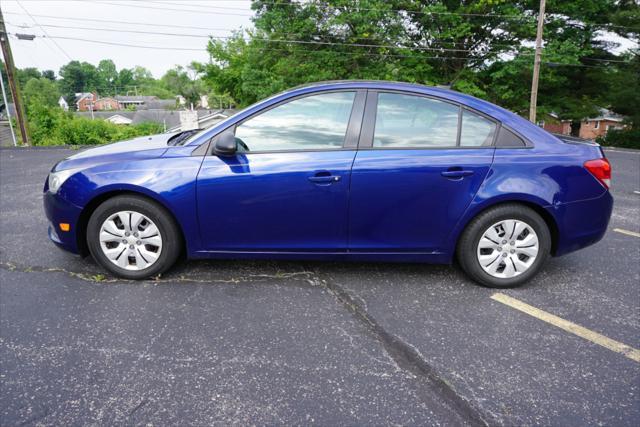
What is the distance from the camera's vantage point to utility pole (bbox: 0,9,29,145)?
17203 mm

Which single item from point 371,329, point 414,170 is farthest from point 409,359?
point 414,170

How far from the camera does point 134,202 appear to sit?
10.0ft

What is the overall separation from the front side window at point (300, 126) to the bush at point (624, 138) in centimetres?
2832

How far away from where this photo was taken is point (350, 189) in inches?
117

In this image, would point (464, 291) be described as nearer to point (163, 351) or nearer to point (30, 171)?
point (163, 351)

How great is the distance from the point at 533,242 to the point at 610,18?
2646cm

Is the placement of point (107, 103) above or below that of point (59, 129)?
above

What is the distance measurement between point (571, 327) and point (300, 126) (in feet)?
7.64

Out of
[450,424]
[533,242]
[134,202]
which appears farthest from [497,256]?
[134,202]

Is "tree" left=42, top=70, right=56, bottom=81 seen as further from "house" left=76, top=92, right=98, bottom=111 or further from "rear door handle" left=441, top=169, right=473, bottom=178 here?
"rear door handle" left=441, top=169, right=473, bottom=178

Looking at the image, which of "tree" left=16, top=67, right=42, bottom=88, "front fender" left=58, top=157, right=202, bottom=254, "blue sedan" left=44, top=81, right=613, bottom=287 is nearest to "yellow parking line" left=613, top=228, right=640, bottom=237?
"blue sedan" left=44, top=81, right=613, bottom=287

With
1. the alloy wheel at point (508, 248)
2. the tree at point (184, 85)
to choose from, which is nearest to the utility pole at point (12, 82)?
the alloy wheel at point (508, 248)

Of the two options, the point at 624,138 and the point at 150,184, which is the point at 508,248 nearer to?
the point at 150,184

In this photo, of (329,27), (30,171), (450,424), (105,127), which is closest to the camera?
(450,424)
